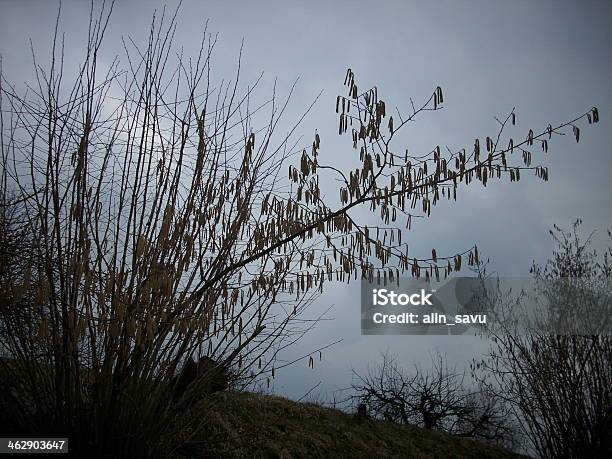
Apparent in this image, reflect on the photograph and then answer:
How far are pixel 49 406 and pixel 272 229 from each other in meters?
2.34

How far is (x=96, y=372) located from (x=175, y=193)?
152 centimetres

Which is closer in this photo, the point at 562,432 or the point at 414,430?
the point at 562,432

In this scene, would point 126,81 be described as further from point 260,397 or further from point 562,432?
point 562,432

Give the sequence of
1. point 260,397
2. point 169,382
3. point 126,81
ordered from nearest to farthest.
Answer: point 169,382 < point 126,81 < point 260,397

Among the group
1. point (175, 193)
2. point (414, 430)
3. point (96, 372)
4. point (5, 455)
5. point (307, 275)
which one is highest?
point (175, 193)

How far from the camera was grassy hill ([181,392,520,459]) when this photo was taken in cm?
598

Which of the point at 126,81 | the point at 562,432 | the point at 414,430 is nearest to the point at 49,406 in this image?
the point at 126,81

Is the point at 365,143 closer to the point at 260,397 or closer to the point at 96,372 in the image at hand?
the point at 96,372

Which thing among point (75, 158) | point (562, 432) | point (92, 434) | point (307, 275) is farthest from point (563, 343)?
point (75, 158)

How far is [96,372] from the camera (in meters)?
3.44

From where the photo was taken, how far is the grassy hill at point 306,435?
5.98 m

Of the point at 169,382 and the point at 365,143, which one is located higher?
the point at 365,143

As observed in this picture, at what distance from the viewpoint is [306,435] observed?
765cm

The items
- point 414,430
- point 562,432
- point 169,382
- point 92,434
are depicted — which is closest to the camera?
point 92,434
